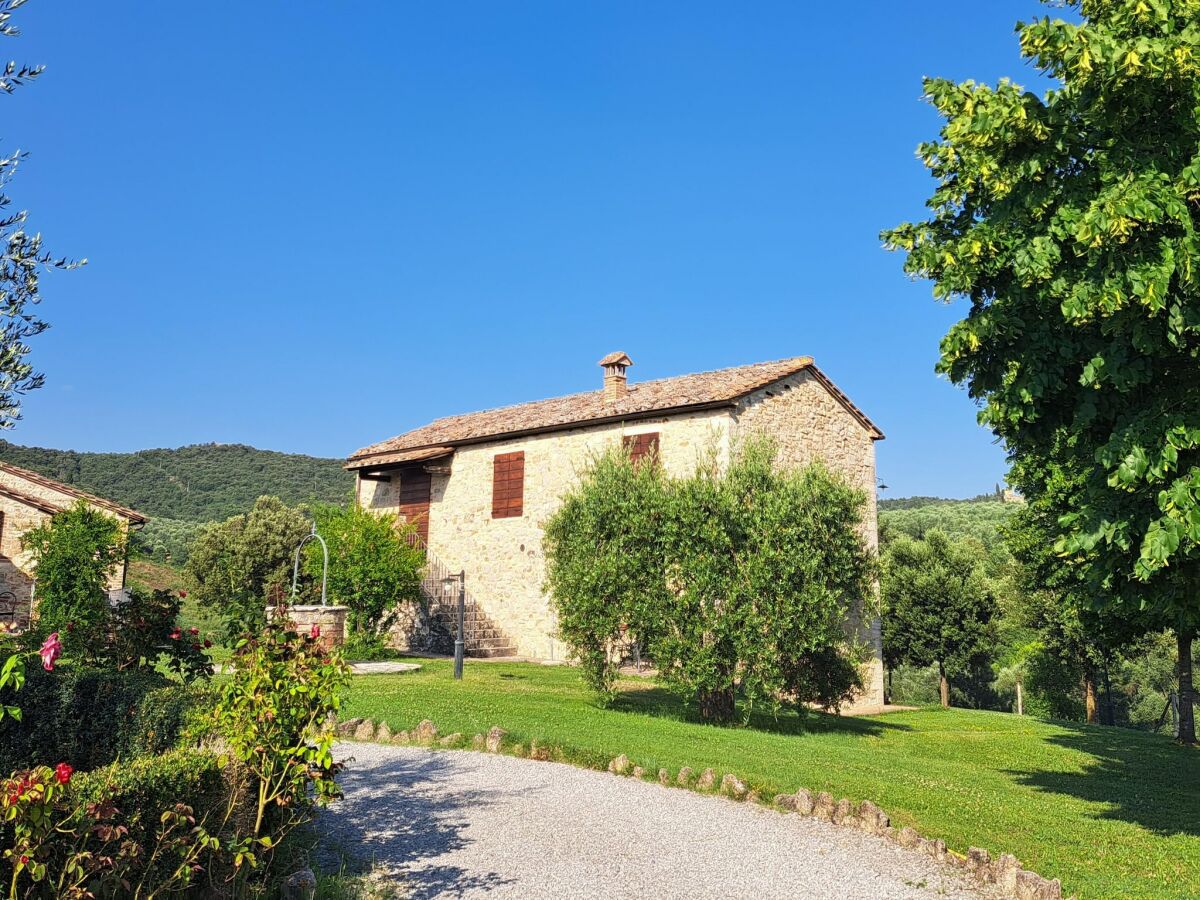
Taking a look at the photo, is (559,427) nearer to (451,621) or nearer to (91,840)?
(451,621)

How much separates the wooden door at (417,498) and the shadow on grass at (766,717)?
34.6 feet

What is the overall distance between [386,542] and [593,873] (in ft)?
55.9

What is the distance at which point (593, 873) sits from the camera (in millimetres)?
6551

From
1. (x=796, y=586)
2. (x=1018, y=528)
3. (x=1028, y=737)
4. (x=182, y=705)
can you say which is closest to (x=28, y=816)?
(x=182, y=705)

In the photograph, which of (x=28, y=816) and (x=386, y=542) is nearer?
(x=28, y=816)

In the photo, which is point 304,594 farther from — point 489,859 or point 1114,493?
point 1114,493

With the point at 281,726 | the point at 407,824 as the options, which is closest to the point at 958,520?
the point at 407,824

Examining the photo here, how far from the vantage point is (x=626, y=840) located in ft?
24.4

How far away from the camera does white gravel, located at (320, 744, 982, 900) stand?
20.9 ft

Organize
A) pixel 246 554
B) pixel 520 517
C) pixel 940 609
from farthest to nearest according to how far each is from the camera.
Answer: pixel 246 554 < pixel 940 609 < pixel 520 517

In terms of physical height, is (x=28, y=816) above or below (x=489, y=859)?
above

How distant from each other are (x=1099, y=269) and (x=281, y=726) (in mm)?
7167

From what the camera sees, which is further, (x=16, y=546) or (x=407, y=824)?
(x=16, y=546)

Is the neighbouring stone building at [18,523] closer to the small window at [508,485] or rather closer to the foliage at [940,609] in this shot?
the small window at [508,485]
